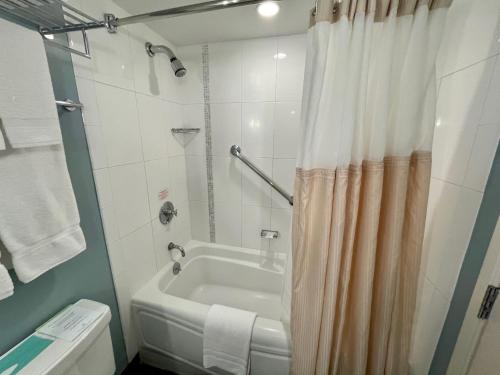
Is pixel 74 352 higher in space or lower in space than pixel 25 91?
lower

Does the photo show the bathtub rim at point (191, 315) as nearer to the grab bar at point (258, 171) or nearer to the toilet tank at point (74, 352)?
the toilet tank at point (74, 352)

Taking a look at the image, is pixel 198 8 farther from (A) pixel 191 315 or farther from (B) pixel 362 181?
(A) pixel 191 315

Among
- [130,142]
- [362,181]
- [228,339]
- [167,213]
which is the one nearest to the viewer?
[362,181]

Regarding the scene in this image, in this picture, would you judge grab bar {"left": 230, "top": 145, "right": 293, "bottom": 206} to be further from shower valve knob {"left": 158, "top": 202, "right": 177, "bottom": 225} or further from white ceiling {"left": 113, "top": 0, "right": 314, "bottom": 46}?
white ceiling {"left": 113, "top": 0, "right": 314, "bottom": 46}

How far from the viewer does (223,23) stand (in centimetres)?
119

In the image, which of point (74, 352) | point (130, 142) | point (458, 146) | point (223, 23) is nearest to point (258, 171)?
point (130, 142)

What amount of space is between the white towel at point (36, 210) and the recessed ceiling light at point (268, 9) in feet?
3.75

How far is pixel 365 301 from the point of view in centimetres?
79

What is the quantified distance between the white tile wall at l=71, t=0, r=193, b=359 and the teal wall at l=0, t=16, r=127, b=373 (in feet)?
0.12

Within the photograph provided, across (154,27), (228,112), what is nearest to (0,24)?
(154,27)

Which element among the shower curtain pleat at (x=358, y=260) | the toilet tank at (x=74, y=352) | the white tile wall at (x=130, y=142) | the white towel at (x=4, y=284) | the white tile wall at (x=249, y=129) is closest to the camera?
the white towel at (x=4, y=284)

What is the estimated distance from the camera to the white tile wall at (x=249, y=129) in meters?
1.40

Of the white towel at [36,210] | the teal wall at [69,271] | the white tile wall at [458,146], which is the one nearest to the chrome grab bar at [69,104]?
the teal wall at [69,271]

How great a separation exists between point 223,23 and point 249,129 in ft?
2.14
